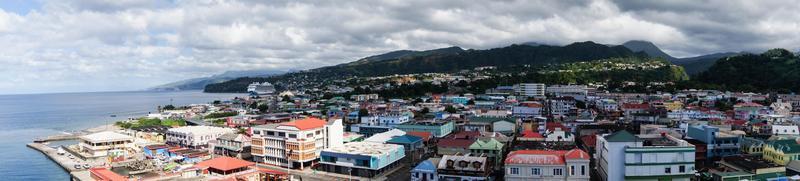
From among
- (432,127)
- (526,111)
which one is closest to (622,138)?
(432,127)

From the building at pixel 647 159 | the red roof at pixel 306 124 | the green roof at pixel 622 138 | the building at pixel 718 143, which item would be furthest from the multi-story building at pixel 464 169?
the building at pixel 718 143

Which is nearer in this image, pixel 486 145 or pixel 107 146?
pixel 486 145

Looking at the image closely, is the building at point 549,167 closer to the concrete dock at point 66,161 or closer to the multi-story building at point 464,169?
the multi-story building at point 464,169

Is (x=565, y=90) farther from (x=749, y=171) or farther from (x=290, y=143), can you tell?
(x=290, y=143)

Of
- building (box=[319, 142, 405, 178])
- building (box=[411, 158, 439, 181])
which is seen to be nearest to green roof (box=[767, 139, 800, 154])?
building (box=[411, 158, 439, 181])

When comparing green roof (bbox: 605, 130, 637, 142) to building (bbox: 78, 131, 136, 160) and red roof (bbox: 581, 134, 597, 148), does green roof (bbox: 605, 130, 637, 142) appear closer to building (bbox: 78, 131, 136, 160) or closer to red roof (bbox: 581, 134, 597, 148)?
red roof (bbox: 581, 134, 597, 148)
